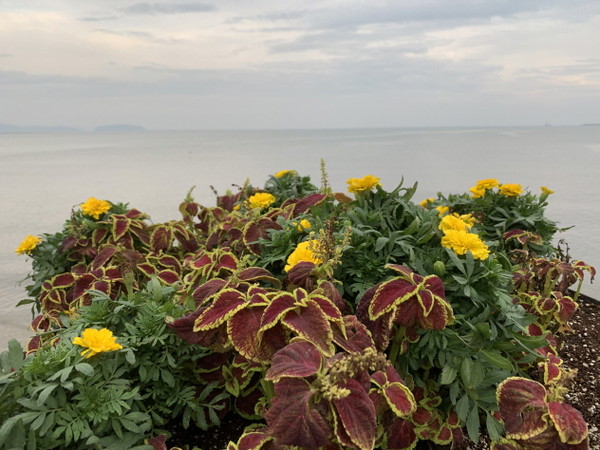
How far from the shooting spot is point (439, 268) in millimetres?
1541

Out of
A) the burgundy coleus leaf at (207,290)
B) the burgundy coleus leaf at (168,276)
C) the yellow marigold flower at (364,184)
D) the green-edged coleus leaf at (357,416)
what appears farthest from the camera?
the burgundy coleus leaf at (168,276)

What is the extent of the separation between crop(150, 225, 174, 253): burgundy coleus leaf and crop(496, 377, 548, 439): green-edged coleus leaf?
6.37 ft

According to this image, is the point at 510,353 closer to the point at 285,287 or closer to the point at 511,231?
the point at 285,287

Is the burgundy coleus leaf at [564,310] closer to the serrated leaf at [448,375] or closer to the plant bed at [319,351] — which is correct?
the plant bed at [319,351]

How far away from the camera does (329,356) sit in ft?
3.81

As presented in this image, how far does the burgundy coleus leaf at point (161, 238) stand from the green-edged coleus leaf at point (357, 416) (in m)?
1.83

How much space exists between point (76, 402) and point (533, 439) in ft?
3.69

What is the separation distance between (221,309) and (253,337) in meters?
0.13

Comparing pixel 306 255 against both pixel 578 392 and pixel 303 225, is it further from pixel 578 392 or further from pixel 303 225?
pixel 578 392

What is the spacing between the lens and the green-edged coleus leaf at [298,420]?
3.21 feet

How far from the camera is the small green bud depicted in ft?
5.04

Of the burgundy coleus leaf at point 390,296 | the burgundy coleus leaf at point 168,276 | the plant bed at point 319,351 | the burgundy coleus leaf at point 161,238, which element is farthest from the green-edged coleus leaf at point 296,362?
the burgundy coleus leaf at point 161,238

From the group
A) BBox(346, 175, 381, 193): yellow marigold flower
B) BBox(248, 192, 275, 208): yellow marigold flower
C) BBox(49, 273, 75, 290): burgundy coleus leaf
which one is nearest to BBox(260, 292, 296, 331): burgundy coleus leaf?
BBox(346, 175, 381, 193): yellow marigold flower

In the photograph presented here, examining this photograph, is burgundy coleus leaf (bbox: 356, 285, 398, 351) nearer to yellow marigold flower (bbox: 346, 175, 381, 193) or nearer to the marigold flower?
yellow marigold flower (bbox: 346, 175, 381, 193)
